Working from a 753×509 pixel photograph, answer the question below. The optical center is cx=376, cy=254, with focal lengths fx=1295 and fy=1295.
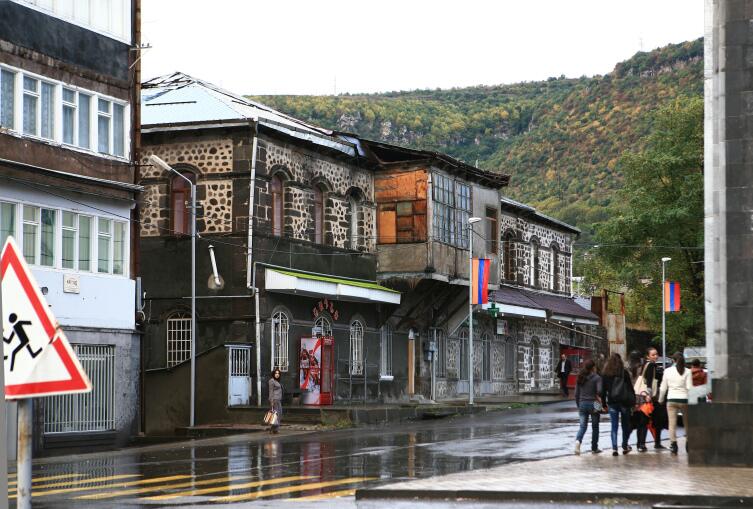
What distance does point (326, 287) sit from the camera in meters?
37.9

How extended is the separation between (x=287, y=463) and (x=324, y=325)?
17.6m

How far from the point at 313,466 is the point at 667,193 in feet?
144

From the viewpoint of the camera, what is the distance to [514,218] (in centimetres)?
5422

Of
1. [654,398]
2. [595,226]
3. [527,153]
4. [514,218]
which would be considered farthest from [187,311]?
[527,153]

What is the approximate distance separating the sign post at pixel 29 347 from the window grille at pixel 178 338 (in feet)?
97.6

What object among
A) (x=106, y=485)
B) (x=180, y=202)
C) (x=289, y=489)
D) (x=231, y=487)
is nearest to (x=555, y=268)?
(x=180, y=202)

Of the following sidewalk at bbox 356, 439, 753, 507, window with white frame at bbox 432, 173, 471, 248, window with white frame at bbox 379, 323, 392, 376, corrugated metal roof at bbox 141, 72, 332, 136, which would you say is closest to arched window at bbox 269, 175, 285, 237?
corrugated metal roof at bbox 141, 72, 332, 136

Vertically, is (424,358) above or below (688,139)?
below

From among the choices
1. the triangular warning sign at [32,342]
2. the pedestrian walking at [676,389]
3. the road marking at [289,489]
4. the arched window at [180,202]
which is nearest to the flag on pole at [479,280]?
the arched window at [180,202]

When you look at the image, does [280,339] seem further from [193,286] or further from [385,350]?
[385,350]

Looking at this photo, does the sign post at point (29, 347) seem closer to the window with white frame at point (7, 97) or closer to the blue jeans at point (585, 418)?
the blue jeans at point (585, 418)

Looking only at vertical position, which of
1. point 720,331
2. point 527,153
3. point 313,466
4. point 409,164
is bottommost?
point 313,466

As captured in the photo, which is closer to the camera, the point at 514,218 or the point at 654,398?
the point at 654,398

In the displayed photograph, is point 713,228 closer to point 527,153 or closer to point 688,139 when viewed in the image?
point 688,139
